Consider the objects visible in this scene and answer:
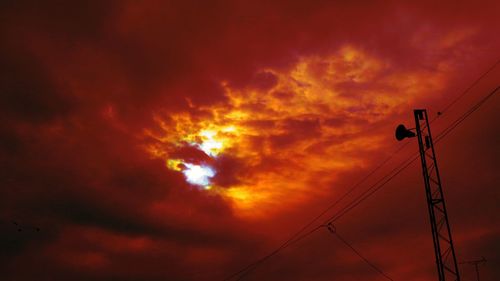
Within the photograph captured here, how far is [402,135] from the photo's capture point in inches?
1229

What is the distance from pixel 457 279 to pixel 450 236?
2.34 m

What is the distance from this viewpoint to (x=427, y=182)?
2906 cm

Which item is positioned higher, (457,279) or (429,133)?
(429,133)

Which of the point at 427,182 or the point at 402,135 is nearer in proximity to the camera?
the point at 427,182

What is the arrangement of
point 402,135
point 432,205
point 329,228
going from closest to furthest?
point 432,205 < point 402,135 < point 329,228

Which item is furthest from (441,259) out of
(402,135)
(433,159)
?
(402,135)

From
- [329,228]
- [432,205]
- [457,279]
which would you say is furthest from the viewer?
[329,228]

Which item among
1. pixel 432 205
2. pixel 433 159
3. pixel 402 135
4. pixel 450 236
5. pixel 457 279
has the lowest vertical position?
pixel 457 279

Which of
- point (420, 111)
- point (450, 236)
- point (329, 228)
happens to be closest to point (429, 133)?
point (420, 111)

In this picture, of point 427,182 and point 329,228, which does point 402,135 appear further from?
point 329,228

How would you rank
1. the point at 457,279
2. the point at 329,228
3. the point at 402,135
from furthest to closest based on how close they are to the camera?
the point at 329,228
the point at 402,135
the point at 457,279

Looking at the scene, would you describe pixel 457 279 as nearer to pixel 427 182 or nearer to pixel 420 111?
pixel 427 182

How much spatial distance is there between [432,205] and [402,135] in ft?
16.3

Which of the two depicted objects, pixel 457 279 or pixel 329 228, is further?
pixel 329 228
